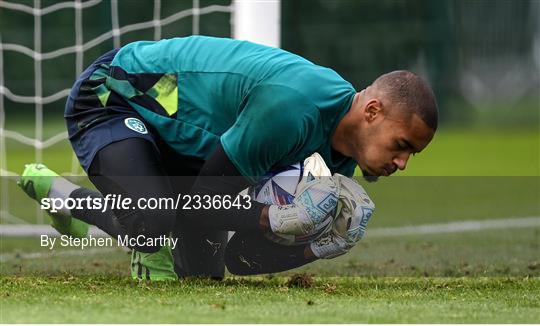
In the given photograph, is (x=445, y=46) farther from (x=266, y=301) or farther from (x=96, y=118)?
(x=266, y=301)

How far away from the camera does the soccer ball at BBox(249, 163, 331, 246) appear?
4.89 metres

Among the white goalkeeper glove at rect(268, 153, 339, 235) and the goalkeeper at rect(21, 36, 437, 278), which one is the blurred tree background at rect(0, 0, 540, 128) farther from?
the white goalkeeper glove at rect(268, 153, 339, 235)

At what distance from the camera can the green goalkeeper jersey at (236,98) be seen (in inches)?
183

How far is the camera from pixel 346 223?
4.89 m

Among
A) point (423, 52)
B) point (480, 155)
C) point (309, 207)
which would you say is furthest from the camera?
point (423, 52)

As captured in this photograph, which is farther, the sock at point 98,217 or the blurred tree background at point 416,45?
the blurred tree background at point 416,45

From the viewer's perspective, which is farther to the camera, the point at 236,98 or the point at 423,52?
the point at 423,52

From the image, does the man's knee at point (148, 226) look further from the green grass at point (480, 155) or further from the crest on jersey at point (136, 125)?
the green grass at point (480, 155)

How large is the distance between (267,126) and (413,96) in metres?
0.59

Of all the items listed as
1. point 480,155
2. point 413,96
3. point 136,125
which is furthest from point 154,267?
point 480,155

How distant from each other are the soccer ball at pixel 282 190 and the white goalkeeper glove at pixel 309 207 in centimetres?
5

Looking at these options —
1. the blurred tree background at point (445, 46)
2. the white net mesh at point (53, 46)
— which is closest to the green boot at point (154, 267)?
the white net mesh at point (53, 46)

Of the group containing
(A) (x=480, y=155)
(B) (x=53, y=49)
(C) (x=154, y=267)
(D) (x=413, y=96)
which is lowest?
(A) (x=480, y=155)

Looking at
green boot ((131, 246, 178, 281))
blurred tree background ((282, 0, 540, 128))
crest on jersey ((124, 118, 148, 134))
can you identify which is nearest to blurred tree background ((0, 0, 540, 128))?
blurred tree background ((282, 0, 540, 128))
